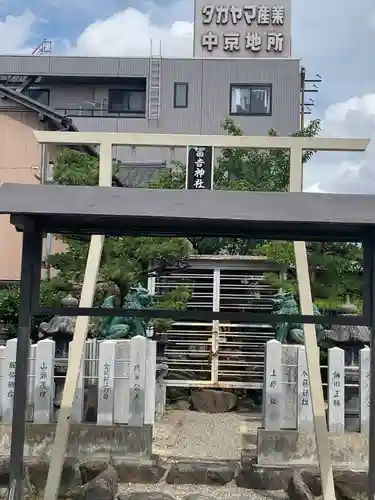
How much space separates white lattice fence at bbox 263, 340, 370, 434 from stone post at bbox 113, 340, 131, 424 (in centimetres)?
162

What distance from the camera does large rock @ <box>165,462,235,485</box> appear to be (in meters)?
6.49

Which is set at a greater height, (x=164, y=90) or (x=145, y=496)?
(x=164, y=90)

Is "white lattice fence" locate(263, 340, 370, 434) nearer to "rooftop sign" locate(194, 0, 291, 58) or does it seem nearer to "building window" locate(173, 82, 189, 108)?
"building window" locate(173, 82, 189, 108)

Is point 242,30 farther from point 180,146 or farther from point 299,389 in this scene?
point 180,146

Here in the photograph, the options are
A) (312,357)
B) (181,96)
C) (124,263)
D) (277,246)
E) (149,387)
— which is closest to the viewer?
(312,357)

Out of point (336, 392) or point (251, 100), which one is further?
point (251, 100)

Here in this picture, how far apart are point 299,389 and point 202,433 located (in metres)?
2.15

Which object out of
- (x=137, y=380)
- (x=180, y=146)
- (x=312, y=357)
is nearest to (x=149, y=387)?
(x=137, y=380)

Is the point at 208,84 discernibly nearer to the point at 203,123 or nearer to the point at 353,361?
the point at 203,123

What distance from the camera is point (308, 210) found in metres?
3.40

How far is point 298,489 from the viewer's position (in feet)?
18.7

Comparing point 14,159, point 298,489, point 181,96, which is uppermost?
point 181,96

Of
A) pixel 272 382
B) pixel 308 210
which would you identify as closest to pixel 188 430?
pixel 272 382

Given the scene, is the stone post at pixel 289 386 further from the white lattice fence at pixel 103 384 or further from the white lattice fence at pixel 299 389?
the white lattice fence at pixel 103 384
